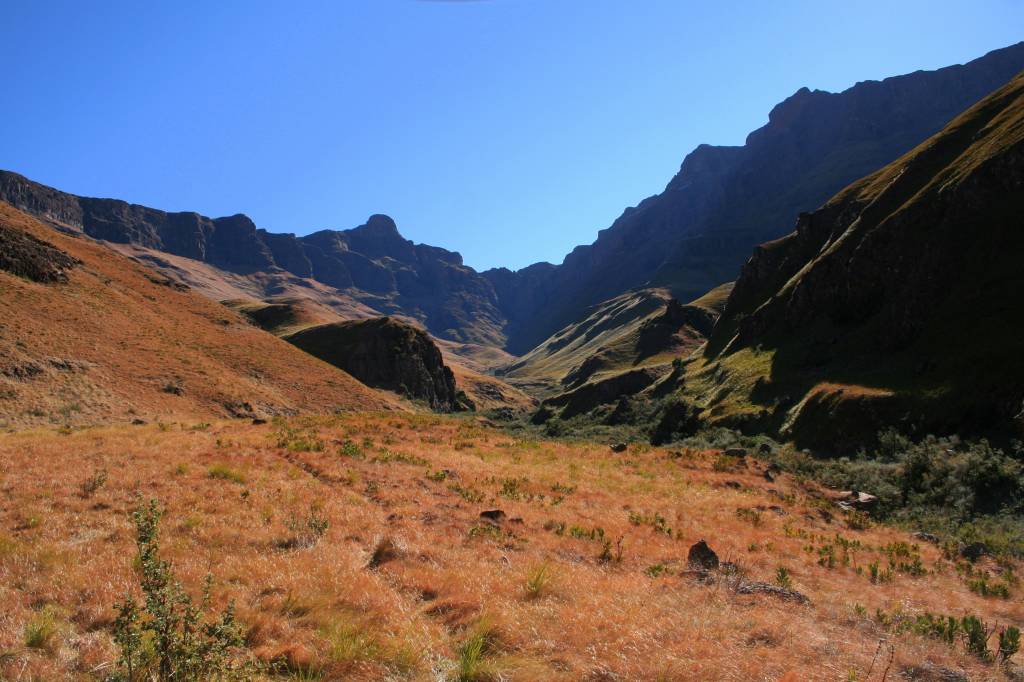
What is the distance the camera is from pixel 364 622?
7410 mm

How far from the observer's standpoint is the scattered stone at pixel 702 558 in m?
11.8

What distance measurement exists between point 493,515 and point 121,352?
56581 millimetres

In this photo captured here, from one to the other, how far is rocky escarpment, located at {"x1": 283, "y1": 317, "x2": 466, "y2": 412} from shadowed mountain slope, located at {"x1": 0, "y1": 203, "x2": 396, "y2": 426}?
21.3 metres

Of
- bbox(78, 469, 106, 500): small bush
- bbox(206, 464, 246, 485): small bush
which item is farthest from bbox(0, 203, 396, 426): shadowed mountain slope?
bbox(206, 464, 246, 485): small bush

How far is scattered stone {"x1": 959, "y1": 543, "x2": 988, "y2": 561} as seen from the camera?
47.9ft

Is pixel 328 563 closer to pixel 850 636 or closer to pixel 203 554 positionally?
pixel 203 554

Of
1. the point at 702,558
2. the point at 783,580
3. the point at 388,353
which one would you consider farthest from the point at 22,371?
the point at 388,353

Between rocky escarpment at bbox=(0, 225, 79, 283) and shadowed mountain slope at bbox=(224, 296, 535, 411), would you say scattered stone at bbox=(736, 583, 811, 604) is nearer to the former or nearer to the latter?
rocky escarpment at bbox=(0, 225, 79, 283)

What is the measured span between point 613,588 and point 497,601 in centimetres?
238

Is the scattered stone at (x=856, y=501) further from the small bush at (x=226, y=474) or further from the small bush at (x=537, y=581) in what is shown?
the small bush at (x=226, y=474)

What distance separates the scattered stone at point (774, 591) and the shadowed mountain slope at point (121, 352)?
151ft

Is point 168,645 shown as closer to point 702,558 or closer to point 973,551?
point 702,558

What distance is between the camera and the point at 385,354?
113 metres

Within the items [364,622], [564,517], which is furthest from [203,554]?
[564,517]
